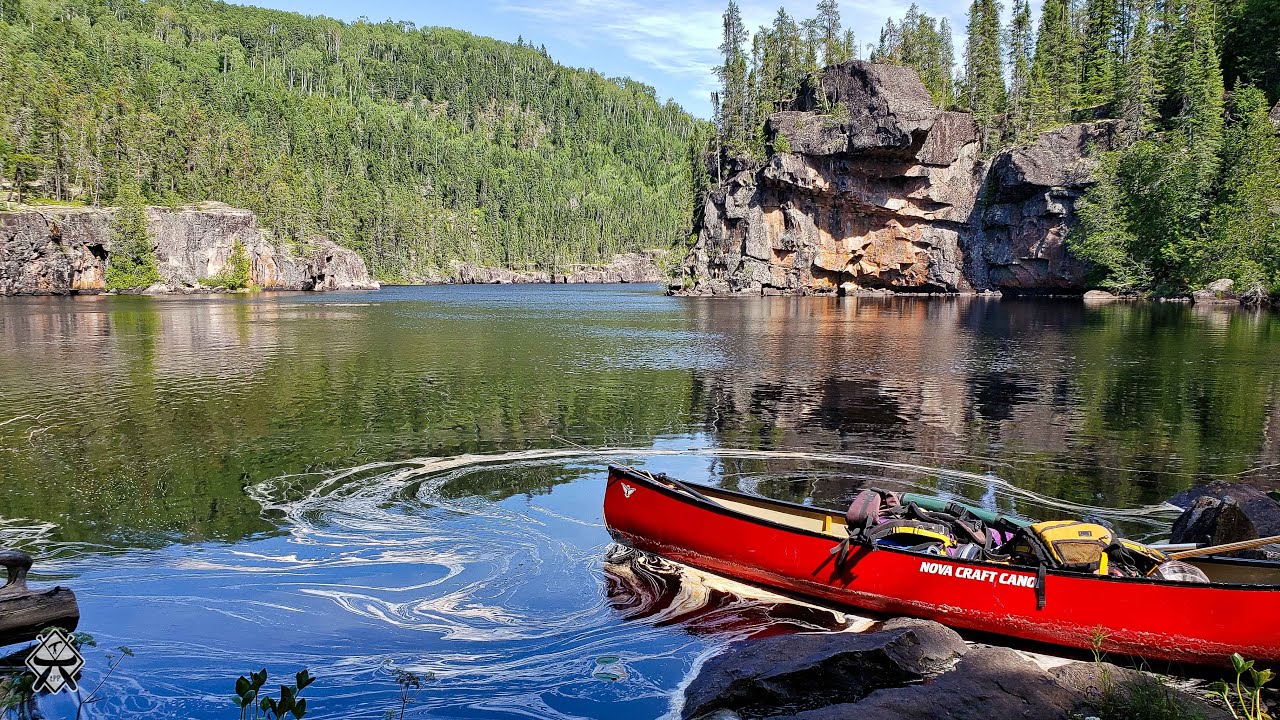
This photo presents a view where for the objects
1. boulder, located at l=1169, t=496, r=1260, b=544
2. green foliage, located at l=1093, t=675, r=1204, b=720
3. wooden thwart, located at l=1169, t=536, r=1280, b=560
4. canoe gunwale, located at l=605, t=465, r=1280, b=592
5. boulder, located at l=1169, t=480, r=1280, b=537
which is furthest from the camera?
boulder, located at l=1169, t=480, r=1280, b=537

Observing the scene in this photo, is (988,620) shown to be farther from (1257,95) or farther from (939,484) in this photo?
(1257,95)

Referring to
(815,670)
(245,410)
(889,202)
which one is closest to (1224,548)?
(815,670)

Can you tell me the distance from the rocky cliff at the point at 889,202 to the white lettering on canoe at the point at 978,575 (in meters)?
84.4

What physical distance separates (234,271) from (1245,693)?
392ft

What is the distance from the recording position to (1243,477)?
54.0 feet

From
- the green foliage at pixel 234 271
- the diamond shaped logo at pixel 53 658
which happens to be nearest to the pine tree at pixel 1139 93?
the diamond shaped logo at pixel 53 658

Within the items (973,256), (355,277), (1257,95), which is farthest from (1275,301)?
(355,277)

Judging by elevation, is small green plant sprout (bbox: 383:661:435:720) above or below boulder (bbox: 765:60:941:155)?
below

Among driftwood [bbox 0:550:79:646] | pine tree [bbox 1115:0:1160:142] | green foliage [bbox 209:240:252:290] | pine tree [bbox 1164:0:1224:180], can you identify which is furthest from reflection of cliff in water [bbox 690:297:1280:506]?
green foliage [bbox 209:240:252:290]

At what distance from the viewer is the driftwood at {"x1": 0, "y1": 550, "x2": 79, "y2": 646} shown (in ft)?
23.6

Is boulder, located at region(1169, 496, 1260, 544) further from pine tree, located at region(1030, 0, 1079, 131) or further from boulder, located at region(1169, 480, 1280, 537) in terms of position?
pine tree, located at region(1030, 0, 1079, 131)

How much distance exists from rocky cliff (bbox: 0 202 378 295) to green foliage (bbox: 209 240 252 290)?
0.57 meters

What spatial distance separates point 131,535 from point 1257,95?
88.3 m

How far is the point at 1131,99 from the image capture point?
266 feet
